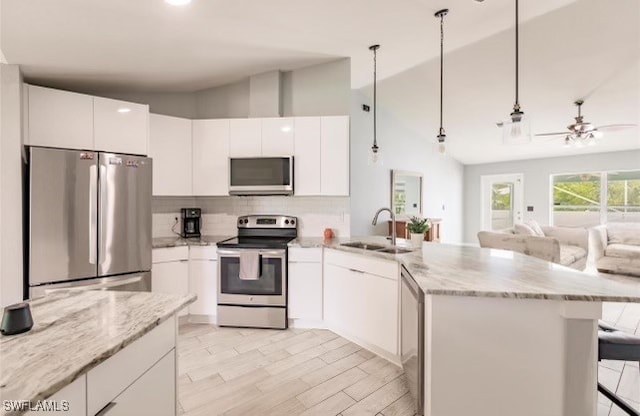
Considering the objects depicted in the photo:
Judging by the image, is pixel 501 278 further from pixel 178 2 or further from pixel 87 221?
pixel 87 221

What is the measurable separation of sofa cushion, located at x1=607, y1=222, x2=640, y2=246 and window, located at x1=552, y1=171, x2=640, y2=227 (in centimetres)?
65

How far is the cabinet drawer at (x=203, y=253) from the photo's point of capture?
3.16 metres

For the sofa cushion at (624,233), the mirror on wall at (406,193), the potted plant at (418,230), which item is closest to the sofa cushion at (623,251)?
the sofa cushion at (624,233)

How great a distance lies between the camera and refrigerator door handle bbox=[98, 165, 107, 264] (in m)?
2.66

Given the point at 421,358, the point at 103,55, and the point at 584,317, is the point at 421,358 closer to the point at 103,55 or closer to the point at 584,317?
the point at 584,317

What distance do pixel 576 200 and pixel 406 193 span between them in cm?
400

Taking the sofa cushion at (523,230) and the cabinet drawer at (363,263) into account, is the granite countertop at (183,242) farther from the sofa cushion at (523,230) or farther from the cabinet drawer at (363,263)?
the sofa cushion at (523,230)

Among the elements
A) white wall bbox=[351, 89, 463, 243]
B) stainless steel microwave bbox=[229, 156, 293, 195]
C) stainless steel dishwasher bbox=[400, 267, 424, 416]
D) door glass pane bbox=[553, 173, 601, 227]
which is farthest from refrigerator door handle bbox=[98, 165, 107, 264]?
door glass pane bbox=[553, 173, 601, 227]

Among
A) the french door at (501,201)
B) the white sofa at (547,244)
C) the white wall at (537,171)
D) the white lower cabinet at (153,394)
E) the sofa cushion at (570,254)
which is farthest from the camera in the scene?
the french door at (501,201)

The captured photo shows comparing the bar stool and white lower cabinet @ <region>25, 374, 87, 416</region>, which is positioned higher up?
white lower cabinet @ <region>25, 374, 87, 416</region>

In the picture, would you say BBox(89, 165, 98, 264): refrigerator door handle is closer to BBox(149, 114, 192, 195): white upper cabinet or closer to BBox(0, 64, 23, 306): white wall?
BBox(0, 64, 23, 306): white wall

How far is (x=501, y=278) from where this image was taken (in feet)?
5.49

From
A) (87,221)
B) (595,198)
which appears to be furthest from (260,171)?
(595,198)

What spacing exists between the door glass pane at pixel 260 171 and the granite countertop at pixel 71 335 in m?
1.99
